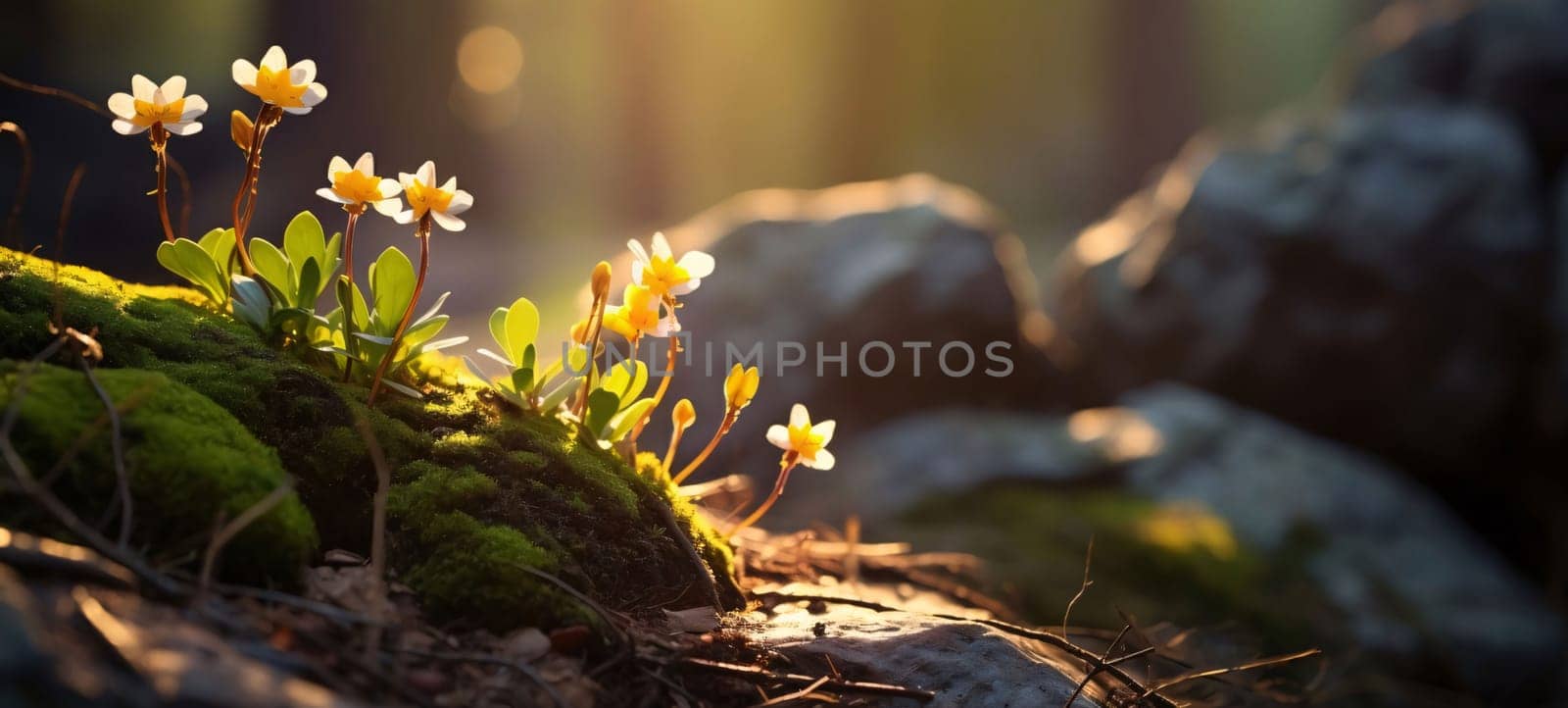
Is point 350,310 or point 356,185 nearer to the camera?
point 356,185

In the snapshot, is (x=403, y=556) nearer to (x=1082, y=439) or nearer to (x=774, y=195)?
(x=1082, y=439)

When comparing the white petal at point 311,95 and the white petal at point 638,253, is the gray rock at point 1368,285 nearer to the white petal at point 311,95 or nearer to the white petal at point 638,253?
the white petal at point 638,253

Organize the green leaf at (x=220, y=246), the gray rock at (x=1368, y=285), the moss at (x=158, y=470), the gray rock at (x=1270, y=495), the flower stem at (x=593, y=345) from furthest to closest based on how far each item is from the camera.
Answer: the gray rock at (x=1368, y=285), the gray rock at (x=1270, y=495), the green leaf at (x=220, y=246), the flower stem at (x=593, y=345), the moss at (x=158, y=470)

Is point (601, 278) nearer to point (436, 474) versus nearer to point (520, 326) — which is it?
point (520, 326)

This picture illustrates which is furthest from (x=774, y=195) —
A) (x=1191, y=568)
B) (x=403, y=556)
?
(x=403, y=556)

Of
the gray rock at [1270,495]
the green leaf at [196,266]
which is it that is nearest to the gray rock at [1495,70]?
the gray rock at [1270,495]

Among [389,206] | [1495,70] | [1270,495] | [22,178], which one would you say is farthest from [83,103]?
[1495,70]

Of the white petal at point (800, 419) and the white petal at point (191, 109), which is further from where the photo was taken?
the white petal at point (800, 419)
